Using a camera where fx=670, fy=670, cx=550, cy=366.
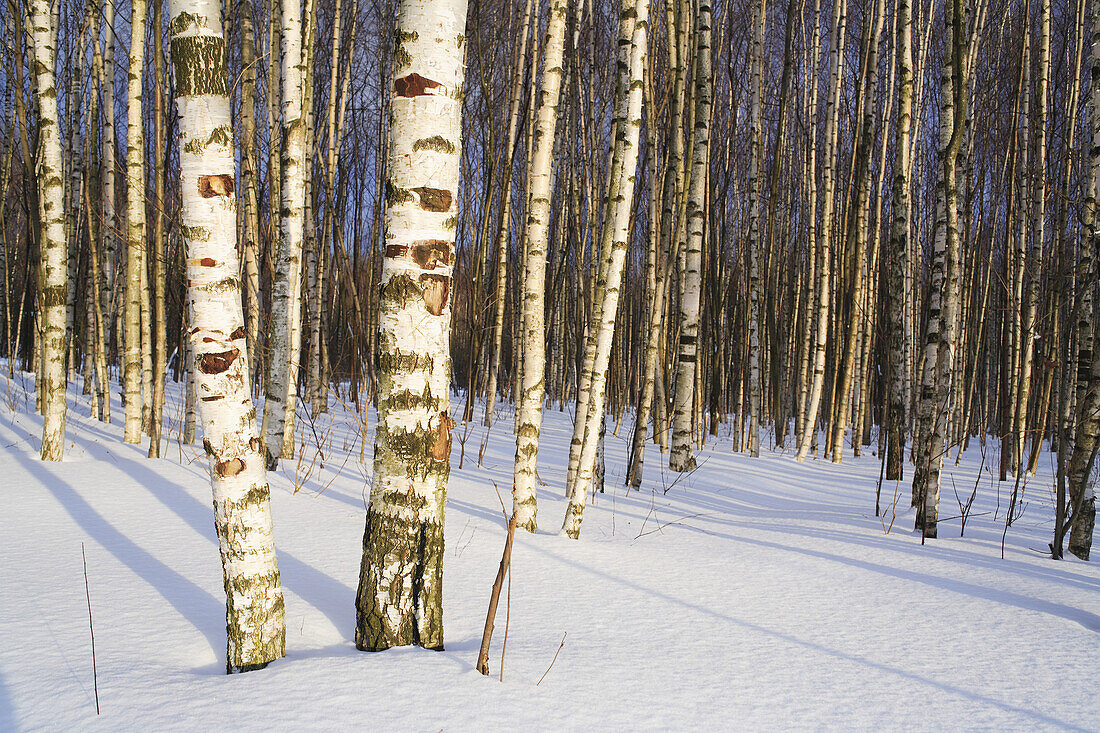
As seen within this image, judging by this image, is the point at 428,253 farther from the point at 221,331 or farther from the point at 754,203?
the point at 754,203

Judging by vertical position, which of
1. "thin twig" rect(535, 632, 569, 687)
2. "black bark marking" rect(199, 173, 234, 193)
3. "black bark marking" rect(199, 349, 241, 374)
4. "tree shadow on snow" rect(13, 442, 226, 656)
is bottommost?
"tree shadow on snow" rect(13, 442, 226, 656)

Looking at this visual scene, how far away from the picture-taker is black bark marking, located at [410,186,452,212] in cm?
194

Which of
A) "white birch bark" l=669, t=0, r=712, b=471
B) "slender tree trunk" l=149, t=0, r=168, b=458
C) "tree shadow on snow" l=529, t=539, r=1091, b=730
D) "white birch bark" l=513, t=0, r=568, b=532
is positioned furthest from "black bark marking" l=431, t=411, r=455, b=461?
"white birch bark" l=669, t=0, r=712, b=471

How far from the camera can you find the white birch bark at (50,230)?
4.86 m

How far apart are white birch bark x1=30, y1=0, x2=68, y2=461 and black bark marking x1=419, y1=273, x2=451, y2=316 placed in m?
4.44

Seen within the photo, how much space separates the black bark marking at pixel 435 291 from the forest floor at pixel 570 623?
1.02 metres

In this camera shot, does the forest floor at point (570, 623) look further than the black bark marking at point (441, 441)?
No

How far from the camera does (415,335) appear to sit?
1.96 metres

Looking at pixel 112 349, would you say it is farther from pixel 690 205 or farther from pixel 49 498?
pixel 690 205

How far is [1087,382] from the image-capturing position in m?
3.77

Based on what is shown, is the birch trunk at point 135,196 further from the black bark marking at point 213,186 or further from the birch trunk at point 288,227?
the black bark marking at point 213,186

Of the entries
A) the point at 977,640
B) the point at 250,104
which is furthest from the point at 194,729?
the point at 250,104

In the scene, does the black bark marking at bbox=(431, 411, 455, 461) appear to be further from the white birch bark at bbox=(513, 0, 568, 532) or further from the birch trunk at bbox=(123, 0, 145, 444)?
the birch trunk at bbox=(123, 0, 145, 444)

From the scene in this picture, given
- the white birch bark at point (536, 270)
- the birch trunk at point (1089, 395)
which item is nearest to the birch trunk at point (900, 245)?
the birch trunk at point (1089, 395)
